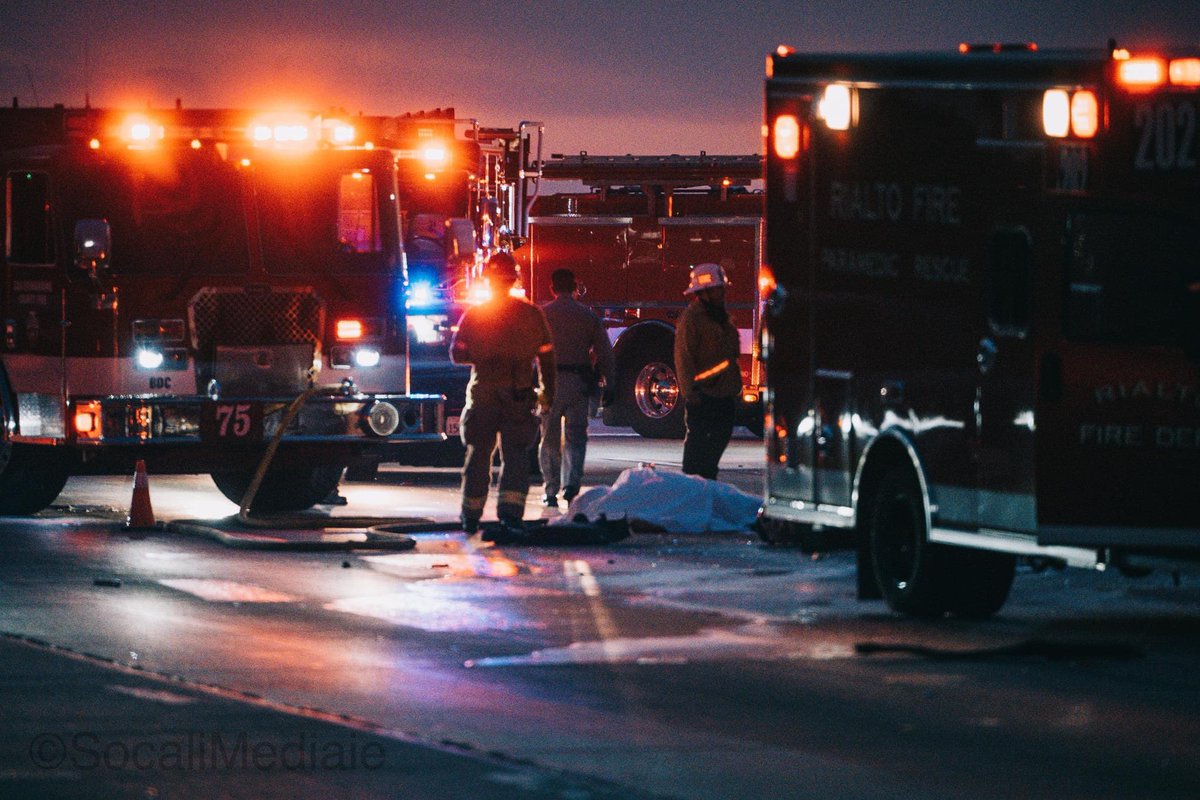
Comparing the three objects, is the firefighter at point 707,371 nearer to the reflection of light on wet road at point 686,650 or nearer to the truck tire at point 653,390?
the reflection of light on wet road at point 686,650

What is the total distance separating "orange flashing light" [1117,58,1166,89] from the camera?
10539 millimetres

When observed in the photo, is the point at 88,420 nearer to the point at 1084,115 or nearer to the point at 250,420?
the point at 250,420

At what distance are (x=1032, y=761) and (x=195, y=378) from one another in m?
9.88

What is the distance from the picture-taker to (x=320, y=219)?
56.5ft

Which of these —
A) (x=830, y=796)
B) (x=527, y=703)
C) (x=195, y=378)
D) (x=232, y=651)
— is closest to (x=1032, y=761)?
(x=830, y=796)

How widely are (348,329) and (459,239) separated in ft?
4.17

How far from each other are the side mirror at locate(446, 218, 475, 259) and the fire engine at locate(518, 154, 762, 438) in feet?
32.9

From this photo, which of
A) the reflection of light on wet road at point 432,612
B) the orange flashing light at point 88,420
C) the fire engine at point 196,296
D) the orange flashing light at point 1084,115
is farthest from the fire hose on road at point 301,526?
the orange flashing light at point 1084,115

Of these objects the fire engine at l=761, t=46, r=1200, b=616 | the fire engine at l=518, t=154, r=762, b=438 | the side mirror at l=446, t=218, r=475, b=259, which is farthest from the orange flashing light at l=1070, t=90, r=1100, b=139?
the fire engine at l=518, t=154, r=762, b=438

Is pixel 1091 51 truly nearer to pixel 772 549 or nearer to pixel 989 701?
pixel 989 701

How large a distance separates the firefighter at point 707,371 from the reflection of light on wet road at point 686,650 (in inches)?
231

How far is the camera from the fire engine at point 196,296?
16.5 metres

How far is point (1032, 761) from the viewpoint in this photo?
7.86 metres

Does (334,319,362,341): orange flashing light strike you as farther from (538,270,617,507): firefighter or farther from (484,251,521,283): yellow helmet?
(538,270,617,507): firefighter
